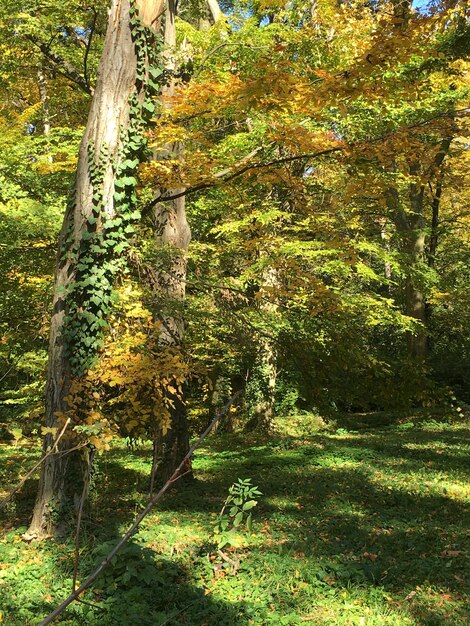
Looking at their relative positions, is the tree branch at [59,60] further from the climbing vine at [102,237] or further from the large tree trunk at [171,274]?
the climbing vine at [102,237]

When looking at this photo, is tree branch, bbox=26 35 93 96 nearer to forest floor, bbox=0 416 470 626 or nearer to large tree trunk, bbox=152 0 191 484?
large tree trunk, bbox=152 0 191 484

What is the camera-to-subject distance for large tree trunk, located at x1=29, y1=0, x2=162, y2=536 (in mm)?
5691

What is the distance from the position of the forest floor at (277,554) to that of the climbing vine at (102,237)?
1699 millimetres

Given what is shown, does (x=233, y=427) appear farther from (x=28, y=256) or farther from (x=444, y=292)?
(x=28, y=256)

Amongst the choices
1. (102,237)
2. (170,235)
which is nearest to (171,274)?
(170,235)

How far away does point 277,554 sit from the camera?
553cm

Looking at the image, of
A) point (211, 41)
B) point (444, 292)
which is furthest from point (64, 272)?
point (444, 292)

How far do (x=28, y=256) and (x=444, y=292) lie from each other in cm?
1197

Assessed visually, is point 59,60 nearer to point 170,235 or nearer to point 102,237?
point 170,235

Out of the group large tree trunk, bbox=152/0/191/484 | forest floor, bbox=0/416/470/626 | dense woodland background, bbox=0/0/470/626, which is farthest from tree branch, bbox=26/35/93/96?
forest floor, bbox=0/416/470/626

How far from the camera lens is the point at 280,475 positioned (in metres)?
9.41

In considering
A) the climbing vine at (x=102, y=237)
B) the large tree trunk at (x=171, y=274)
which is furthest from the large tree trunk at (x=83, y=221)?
the large tree trunk at (x=171, y=274)

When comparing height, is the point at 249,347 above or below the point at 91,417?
above

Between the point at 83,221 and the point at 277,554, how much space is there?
4129 mm
